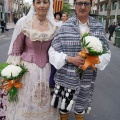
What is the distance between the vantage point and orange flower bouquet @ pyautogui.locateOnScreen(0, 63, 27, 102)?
90.7 inches

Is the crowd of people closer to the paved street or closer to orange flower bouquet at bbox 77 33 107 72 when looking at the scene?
orange flower bouquet at bbox 77 33 107 72

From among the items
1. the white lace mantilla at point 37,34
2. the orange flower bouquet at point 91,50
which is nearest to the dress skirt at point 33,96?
the white lace mantilla at point 37,34

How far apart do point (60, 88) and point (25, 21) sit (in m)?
0.76

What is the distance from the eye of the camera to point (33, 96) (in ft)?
8.01

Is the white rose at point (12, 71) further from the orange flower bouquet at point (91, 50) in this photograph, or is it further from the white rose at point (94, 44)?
the white rose at point (94, 44)

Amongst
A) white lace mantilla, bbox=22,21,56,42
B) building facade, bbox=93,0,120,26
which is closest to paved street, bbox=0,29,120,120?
white lace mantilla, bbox=22,21,56,42

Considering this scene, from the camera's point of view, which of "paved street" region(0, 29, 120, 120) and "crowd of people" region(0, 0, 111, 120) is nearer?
"crowd of people" region(0, 0, 111, 120)

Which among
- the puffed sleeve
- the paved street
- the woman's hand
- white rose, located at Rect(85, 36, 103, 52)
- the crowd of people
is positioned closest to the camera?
white rose, located at Rect(85, 36, 103, 52)

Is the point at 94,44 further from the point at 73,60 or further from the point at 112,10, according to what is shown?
the point at 112,10

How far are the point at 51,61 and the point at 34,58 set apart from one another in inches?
7.6

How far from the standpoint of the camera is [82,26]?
2334mm

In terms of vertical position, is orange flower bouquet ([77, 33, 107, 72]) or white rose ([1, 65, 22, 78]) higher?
orange flower bouquet ([77, 33, 107, 72])

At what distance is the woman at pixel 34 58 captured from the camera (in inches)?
91.3

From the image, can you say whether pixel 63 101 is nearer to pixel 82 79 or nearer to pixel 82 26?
pixel 82 79
